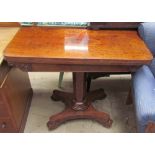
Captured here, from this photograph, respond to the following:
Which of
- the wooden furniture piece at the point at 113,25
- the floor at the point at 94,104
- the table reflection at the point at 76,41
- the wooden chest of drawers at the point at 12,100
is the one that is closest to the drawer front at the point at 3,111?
the wooden chest of drawers at the point at 12,100

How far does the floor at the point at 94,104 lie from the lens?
5.18ft

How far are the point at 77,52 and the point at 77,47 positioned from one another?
68mm

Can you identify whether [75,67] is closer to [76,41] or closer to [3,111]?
[76,41]

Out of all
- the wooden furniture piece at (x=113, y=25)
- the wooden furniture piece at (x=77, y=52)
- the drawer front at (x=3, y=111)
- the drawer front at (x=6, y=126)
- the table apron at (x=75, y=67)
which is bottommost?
the drawer front at (x=6, y=126)

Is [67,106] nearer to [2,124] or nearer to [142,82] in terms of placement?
[2,124]

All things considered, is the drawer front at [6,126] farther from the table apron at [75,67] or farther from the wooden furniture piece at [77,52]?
the table apron at [75,67]

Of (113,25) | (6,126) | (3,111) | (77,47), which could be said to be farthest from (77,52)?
(6,126)

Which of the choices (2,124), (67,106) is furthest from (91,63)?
(2,124)

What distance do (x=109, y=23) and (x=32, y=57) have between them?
2.32 ft

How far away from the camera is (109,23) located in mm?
1492

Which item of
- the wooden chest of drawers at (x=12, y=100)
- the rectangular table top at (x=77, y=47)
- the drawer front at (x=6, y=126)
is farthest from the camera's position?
the drawer front at (x=6, y=126)

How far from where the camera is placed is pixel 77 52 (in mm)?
1152

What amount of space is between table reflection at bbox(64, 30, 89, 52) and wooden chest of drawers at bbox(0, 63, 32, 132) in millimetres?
464

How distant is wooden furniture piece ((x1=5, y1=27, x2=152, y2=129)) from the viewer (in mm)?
1109
